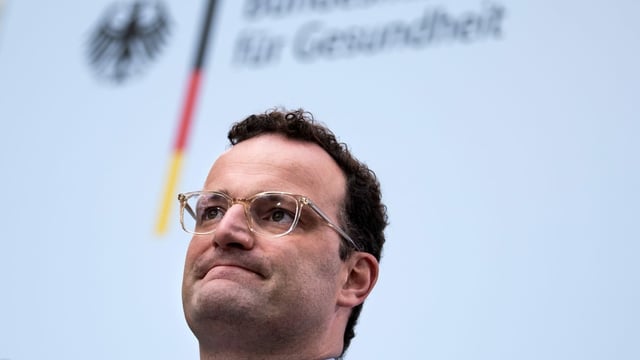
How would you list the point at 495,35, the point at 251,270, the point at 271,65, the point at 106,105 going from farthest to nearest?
the point at 106,105 → the point at 271,65 → the point at 495,35 → the point at 251,270

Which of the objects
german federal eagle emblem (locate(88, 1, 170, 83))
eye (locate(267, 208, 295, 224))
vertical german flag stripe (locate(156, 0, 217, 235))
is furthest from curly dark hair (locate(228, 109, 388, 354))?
german federal eagle emblem (locate(88, 1, 170, 83))

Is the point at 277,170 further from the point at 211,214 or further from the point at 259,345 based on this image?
the point at 259,345

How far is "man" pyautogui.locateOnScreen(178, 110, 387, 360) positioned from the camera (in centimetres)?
131

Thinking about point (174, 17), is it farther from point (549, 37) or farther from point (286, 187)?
point (286, 187)

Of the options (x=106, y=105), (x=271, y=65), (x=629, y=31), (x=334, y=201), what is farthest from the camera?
(x=106, y=105)

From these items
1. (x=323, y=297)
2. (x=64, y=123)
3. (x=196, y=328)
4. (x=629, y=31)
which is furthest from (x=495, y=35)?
(x=64, y=123)

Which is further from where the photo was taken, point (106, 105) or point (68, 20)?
point (68, 20)

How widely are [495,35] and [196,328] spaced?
1.07 meters

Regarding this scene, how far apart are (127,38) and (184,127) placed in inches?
15.9

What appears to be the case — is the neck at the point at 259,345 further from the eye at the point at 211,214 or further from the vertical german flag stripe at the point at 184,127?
the vertical german flag stripe at the point at 184,127

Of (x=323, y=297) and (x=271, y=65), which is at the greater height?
(x=271, y=65)

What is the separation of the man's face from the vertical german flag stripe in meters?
0.94

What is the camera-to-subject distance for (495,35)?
207 cm

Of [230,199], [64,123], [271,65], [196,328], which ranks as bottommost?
[196,328]
